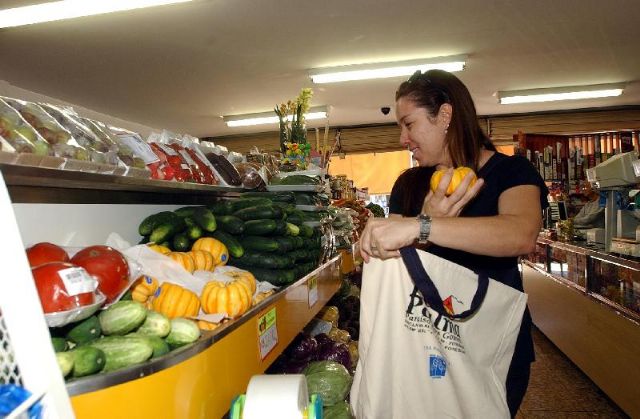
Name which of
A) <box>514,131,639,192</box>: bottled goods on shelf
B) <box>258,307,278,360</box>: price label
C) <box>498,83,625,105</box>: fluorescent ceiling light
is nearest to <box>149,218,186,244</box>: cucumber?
<box>258,307,278,360</box>: price label

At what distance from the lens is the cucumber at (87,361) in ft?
2.67

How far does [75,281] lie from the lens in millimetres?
849

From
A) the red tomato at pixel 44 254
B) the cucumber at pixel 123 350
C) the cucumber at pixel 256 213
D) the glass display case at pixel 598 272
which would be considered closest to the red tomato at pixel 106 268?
the red tomato at pixel 44 254

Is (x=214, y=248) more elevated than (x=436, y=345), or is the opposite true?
(x=214, y=248)

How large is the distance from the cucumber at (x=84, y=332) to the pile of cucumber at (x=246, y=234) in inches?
27.5

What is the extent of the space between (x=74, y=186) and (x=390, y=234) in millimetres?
954

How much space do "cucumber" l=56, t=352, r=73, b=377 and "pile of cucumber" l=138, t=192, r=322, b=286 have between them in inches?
34.0

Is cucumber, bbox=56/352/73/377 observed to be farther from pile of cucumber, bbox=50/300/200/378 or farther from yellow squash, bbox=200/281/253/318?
yellow squash, bbox=200/281/253/318

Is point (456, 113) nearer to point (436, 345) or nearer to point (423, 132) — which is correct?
point (423, 132)

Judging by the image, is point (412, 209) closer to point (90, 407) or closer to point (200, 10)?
point (90, 407)

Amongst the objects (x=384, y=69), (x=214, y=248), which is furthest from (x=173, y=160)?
(x=384, y=69)

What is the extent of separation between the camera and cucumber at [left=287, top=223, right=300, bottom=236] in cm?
206

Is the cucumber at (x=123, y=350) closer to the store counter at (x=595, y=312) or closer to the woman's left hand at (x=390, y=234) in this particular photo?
the woman's left hand at (x=390, y=234)

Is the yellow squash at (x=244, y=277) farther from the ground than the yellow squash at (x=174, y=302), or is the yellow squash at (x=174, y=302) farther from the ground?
A: the yellow squash at (x=174, y=302)
